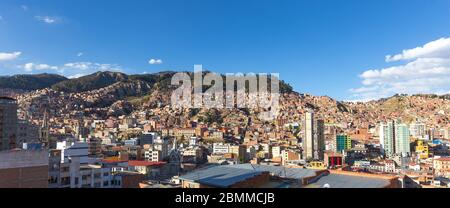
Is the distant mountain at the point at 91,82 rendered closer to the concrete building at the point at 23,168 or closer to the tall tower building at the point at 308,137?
the tall tower building at the point at 308,137

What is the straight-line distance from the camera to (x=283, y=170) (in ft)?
28.8

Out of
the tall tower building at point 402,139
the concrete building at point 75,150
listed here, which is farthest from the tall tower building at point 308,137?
the concrete building at point 75,150

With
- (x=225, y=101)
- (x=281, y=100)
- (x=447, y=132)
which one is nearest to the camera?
(x=447, y=132)

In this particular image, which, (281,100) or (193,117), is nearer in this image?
(193,117)

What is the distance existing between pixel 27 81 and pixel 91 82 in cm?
959

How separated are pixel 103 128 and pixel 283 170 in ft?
98.4

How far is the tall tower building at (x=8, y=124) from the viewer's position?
17.3 meters

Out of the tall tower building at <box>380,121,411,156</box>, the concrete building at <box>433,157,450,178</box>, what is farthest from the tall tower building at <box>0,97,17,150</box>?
the tall tower building at <box>380,121,411,156</box>

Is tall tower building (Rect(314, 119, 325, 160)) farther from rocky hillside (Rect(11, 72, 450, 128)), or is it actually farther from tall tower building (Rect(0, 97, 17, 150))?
tall tower building (Rect(0, 97, 17, 150))

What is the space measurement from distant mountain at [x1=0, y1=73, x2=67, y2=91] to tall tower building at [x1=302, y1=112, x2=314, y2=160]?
4310cm

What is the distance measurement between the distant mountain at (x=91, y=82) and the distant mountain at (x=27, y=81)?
15.5ft

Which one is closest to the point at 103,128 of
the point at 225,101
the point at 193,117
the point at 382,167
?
the point at 193,117
